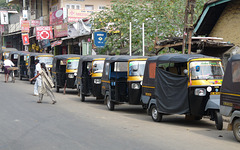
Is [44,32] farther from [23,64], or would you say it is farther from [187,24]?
[187,24]

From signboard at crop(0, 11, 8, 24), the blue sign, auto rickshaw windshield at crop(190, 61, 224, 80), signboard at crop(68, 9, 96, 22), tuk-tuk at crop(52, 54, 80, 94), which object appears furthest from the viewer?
signboard at crop(0, 11, 8, 24)

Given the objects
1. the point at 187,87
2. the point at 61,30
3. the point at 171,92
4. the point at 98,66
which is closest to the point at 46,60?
the point at 61,30

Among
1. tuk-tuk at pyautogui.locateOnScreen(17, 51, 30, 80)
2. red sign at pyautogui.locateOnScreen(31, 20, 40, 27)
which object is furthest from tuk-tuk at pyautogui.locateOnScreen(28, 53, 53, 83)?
red sign at pyautogui.locateOnScreen(31, 20, 40, 27)

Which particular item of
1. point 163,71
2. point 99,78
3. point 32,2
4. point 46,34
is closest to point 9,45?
point 32,2

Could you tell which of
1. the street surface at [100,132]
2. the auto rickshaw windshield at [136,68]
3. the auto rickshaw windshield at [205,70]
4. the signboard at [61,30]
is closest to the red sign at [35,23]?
the signboard at [61,30]

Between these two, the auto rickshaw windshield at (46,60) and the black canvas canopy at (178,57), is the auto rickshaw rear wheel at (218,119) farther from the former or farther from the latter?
the auto rickshaw windshield at (46,60)

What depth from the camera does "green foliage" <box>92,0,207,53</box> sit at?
25.6 metres

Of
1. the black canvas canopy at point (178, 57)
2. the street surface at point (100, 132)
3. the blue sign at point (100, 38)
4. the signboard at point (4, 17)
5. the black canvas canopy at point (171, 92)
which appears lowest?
the street surface at point (100, 132)

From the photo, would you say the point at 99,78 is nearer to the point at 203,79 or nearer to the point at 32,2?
the point at 203,79

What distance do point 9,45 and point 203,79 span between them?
210 ft

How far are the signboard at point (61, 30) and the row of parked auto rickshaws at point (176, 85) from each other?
21.3 metres

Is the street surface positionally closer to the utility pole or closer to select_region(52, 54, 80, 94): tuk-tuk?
the utility pole

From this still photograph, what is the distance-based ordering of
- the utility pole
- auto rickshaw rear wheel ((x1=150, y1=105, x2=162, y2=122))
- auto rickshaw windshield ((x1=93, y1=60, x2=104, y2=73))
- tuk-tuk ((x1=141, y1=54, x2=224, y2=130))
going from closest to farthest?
1. tuk-tuk ((x1=141, y1=54, x2=224, y2=130))
2. auto rickshaw rear wheel ((x1=150, y1=105, x2=162, y2=122))
3. the utility pole
4. auto rickshaw windshield ((x1=93, y1=60, x2=104, y2=73))

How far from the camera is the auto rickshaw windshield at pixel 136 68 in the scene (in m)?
15.3
